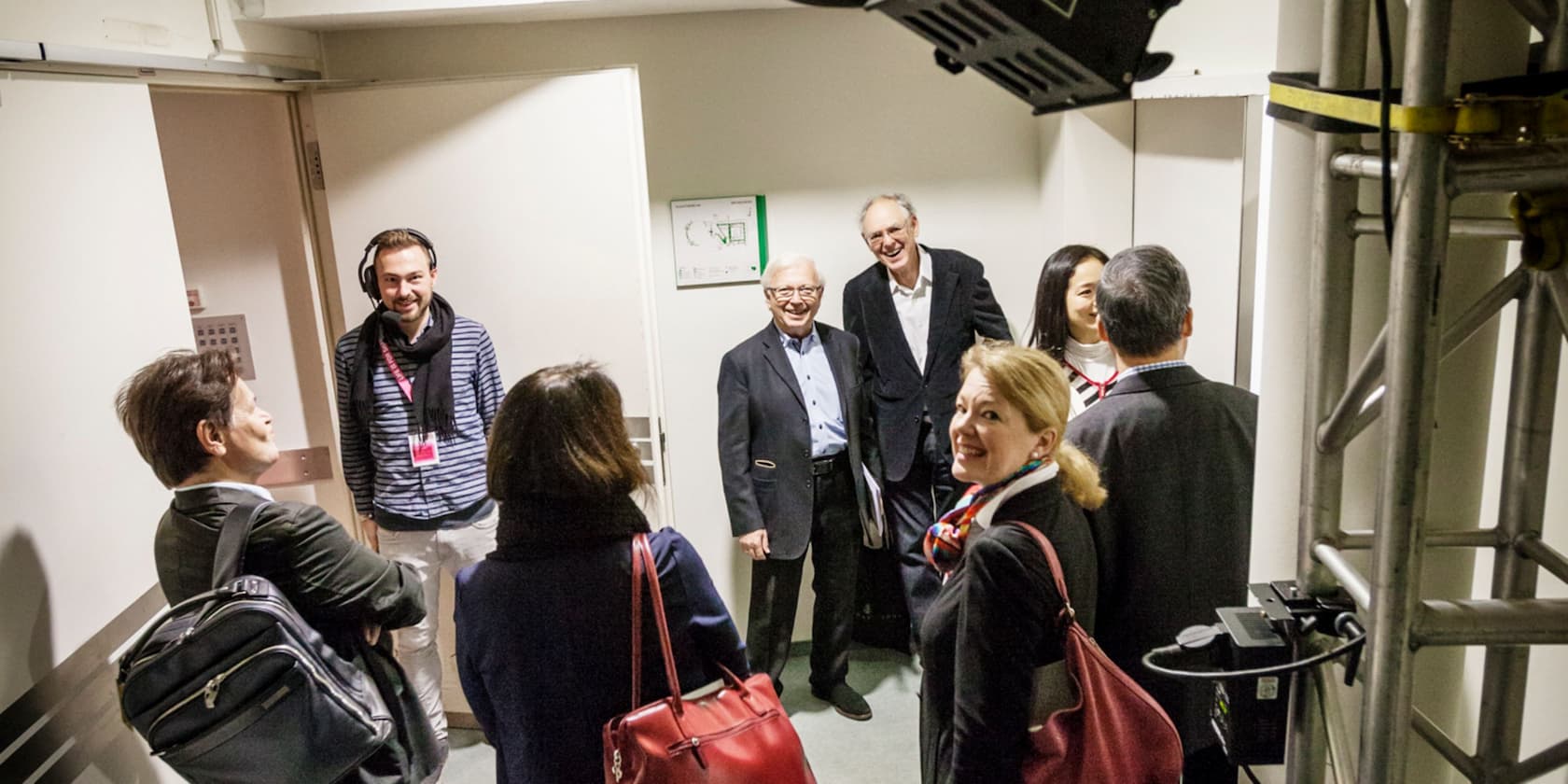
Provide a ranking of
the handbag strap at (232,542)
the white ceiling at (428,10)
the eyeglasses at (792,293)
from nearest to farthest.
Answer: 1. the handbag strap at (232,542)
2. the white ceiling at (428,10)
3. the eyeglasses at (792,293)

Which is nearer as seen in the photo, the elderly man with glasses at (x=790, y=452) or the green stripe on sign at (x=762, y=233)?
the elderly man with glasses at (x=790, y=452)

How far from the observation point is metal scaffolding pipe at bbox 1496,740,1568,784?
1.05 metres

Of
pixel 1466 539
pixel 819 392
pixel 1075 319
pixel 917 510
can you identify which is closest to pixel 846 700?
pixel 917 510

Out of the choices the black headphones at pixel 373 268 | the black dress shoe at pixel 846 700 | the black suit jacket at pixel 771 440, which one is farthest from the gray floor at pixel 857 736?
the black headphones at pixel 373 268

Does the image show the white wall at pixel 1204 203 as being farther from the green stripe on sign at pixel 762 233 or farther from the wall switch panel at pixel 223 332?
the wall switch panel at pixel 223 332

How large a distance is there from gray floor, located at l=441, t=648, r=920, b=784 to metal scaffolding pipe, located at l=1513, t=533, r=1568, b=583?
1955 millimetres

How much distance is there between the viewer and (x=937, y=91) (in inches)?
137

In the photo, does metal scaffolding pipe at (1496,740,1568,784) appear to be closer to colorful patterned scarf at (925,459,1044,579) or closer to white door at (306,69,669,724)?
colorful patterned scarf at (925,459,1044,579)

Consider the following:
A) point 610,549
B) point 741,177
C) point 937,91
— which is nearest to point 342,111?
point 741,177

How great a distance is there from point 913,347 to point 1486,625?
7.96 feet

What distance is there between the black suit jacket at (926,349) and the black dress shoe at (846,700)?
739 mm

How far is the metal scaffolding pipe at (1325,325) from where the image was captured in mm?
1126

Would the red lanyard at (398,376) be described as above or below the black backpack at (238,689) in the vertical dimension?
above

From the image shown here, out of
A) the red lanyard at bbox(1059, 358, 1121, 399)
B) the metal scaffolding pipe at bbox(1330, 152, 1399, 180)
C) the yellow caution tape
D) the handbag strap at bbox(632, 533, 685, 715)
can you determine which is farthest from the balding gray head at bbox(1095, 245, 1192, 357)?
the handbag strap at bbox(632, 533, 685, 715)
